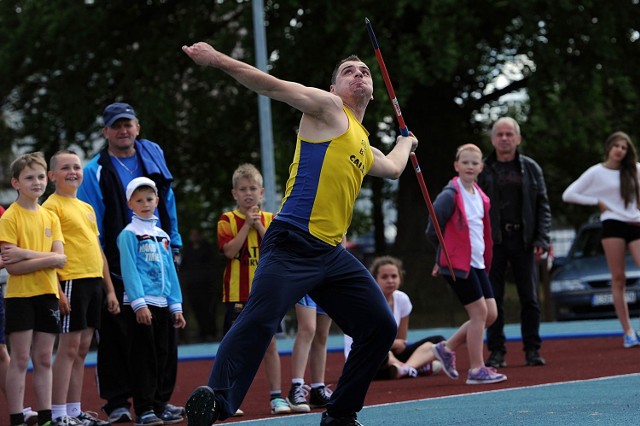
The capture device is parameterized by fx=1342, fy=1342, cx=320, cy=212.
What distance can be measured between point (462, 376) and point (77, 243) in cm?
408

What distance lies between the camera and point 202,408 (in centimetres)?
626

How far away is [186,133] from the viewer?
25.1 m

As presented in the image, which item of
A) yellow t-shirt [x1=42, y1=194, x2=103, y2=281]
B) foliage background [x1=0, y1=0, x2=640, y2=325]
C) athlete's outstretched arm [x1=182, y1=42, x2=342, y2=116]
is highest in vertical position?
foliage background [x1=0, y1=0, x2=640, y2=325]

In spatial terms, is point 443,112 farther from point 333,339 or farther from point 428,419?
point 428,419

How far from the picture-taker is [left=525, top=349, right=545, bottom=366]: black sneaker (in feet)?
39.5

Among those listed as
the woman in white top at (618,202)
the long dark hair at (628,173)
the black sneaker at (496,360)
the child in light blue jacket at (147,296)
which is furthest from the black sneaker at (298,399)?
the long dark hair at (628,173)

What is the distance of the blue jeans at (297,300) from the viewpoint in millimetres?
6500

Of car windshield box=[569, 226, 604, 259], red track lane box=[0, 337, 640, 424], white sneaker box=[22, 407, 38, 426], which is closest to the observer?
white sneaker box=[22, 407, 38, 426]

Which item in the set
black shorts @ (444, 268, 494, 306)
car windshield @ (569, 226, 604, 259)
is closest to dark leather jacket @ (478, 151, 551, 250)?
black shorts @ (444, 268, 494, 306)

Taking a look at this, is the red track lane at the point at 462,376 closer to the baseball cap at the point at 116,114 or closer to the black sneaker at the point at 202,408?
the baseball cap at the point at 116,114

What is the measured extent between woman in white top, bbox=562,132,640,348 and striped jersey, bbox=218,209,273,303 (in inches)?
181

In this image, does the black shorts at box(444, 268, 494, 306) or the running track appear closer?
the running track

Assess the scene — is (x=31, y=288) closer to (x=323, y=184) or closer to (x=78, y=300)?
(x=78, y=300)

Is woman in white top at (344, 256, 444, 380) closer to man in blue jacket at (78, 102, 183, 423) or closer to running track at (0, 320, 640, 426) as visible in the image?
running track at (0, 320, 640, 426)
